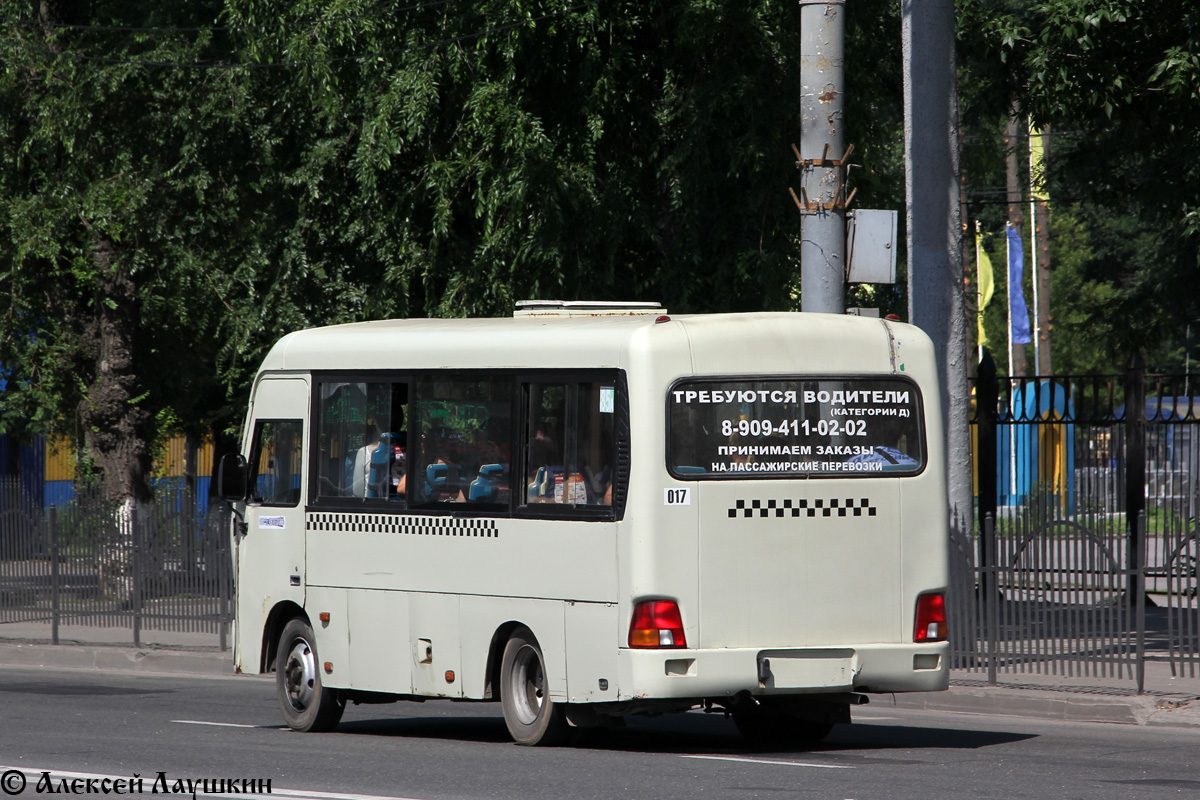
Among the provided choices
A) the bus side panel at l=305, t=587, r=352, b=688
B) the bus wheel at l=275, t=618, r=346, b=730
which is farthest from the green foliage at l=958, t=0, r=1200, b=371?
the bus wheel at l=275, t=618, r=346, b=730

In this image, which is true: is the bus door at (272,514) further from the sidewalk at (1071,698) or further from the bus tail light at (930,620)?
the sidewalk at (1071,698)

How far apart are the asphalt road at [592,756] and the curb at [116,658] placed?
356 centimetres

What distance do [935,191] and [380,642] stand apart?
22.2 ft

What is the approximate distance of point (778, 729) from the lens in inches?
449

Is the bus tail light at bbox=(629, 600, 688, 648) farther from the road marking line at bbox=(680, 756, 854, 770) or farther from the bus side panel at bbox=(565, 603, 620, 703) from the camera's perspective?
the road marking line at bbox=(680, 756, 854, 770)

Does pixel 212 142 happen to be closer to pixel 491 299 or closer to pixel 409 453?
pixel 491 299

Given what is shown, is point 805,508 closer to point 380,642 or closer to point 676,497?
point 676,497

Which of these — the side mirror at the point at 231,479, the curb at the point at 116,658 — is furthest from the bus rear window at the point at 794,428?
the curb at the point at 116,658

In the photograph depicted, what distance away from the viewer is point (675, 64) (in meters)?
18.4

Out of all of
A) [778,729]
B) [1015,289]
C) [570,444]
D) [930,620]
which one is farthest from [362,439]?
[1015,289]

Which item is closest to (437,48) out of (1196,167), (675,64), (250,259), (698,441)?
(675,64)

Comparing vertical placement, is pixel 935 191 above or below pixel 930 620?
above

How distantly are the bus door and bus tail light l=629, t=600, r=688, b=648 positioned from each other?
3278mm

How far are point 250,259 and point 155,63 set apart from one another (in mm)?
2966
